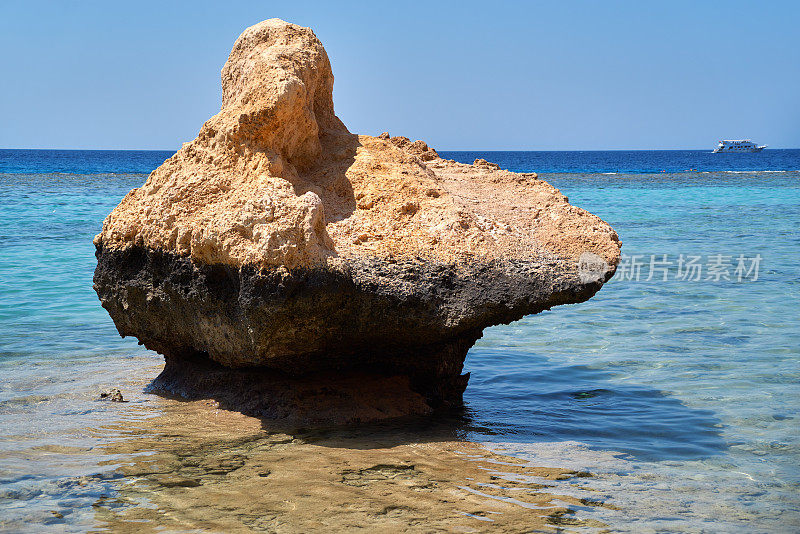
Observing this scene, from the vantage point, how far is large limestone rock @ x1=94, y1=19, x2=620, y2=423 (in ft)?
11.7

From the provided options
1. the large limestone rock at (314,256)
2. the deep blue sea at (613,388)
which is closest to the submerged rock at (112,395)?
the deep blue sea at (613,388)

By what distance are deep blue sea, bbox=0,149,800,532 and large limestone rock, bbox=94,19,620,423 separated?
72 cm

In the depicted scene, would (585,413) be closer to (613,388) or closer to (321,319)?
(613,388)

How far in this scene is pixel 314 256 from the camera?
350 centimetres

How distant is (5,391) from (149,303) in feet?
5.13

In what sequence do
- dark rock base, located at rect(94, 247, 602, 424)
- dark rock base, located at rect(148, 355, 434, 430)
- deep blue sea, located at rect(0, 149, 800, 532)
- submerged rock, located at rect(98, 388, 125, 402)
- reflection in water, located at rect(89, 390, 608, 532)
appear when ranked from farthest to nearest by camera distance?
submerged rock, located at rect(98, 388, 125, 402), dark rock base, located at rect(148, 355, 434, 430), dark rock base, located at rect(94, 247, 602, 424), deep blue sea, located at rect(0, 149, 800, 532), reflection in water, located at rect(89, 390, 608, 532)

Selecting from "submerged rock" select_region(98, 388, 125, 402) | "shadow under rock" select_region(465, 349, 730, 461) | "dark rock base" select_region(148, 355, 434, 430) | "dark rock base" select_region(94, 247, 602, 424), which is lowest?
"submerged rock" select_region(98, 388, 125, 402)

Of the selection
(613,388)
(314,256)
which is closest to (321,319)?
(314,256)

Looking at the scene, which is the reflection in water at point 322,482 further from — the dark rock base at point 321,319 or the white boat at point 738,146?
the white boat at point 738,146

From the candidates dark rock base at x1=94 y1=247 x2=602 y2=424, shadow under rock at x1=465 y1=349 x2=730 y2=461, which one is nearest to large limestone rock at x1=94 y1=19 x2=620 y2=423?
dark rock base at x1=94 y1=247 x2=602 y2=424

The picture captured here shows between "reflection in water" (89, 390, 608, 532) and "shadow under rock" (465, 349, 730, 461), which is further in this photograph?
"shadow under rock" (465, 349, 730, 461)

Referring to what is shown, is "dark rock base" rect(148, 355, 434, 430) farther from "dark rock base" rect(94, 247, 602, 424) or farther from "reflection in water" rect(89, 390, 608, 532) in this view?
"reflection in water" rect(89, 390, 608, 532)

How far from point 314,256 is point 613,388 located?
284 centimetres

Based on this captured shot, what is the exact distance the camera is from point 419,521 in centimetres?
292
